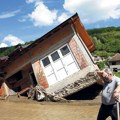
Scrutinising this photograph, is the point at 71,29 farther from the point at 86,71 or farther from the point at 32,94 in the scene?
the point at 32,94

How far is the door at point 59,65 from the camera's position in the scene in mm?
23875

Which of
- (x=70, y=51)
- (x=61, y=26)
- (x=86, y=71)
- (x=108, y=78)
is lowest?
(x=108, y=78)

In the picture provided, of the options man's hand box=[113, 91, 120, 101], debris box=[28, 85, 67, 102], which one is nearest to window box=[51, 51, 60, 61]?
debris box=[28, 85, 67, 102]

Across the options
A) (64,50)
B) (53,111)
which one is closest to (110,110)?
(53,111)

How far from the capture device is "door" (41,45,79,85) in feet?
78.3

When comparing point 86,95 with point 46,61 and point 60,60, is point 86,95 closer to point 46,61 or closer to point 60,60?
point 60,60

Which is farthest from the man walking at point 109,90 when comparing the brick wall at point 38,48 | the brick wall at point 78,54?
the brick wall at point 38,48

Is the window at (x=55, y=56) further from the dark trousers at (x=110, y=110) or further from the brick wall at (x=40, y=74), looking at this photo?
the dark trousers at (x=110, y=110)

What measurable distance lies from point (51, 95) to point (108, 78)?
46.7 ft

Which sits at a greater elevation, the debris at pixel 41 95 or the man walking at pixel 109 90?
the debris at pixel 41 95

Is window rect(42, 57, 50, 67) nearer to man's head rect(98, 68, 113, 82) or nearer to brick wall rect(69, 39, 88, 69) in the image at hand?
brick wall rect(69, 39, 88, 69)

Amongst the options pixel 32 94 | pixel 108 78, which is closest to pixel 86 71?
pixel 32 94

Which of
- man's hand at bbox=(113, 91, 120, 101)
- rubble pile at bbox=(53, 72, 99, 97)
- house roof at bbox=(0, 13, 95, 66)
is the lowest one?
man's hand at bbox=(113, 91, 120, 101)

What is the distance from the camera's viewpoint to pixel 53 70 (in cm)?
2427
